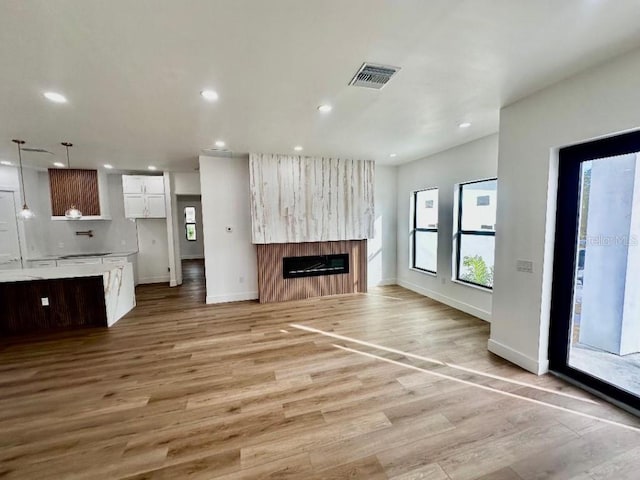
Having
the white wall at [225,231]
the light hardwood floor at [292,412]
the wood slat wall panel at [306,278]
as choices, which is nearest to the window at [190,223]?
the white wall at [225,231]

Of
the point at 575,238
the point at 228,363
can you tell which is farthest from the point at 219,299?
the point at 575,238

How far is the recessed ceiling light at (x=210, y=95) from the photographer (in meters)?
2.55

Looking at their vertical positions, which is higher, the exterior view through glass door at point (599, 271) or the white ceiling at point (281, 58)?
the white ceiling at point (281, 58)

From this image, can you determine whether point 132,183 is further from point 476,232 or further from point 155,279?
point 476,232

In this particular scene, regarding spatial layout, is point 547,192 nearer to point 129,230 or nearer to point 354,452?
point 354,452

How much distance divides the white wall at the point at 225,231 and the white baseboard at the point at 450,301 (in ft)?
11.3

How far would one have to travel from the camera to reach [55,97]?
260 cm

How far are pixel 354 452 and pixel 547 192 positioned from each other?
113 inches

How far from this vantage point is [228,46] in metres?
1.91

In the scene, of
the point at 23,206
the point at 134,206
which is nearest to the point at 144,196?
the point at 134,206

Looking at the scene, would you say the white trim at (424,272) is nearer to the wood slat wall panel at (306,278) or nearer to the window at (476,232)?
the window at (476,232)

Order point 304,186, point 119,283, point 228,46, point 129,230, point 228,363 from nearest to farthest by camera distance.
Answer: point 228,46, point 228,363, point 119,283, point 304,186, point 129,230

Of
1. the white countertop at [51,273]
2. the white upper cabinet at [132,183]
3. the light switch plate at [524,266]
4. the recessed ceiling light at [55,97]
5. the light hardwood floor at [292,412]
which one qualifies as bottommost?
the light hardwood floor at [292,412]

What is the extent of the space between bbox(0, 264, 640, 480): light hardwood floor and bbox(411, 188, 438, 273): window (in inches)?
81.3
